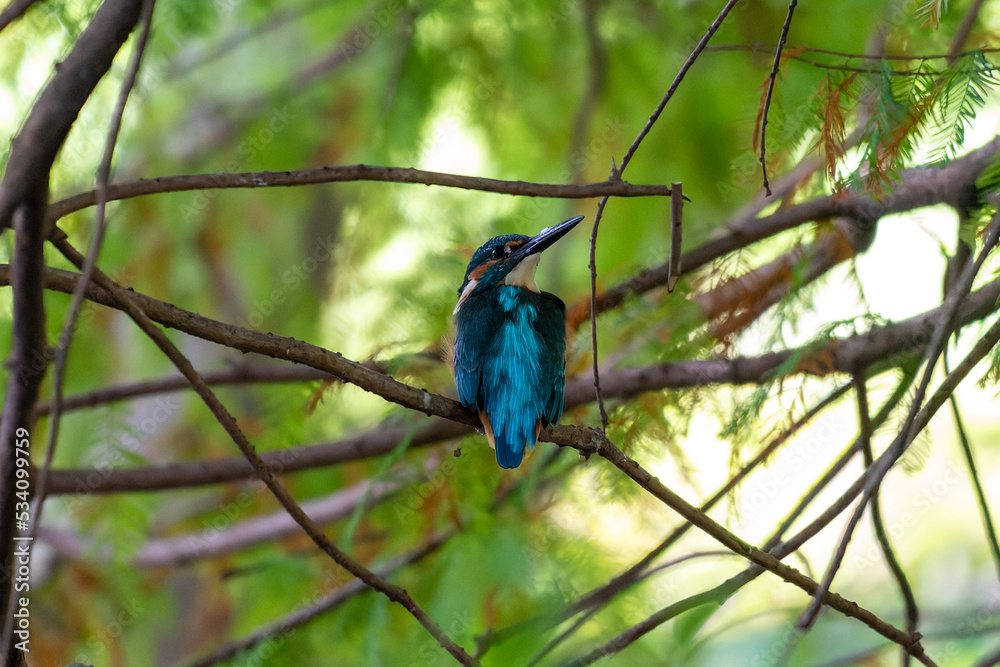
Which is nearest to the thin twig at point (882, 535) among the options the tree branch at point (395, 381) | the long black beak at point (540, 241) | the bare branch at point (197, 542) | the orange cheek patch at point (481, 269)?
the tree branch at point (395, 381)

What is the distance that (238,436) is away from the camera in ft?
6.00

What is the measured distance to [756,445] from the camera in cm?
286

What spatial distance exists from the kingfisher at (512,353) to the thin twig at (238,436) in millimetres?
596

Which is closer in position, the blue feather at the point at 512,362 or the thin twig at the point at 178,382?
the blue feather at the point at 512,362

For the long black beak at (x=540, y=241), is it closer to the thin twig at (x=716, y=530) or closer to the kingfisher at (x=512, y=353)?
the kingfisher at (x=512, y=353)

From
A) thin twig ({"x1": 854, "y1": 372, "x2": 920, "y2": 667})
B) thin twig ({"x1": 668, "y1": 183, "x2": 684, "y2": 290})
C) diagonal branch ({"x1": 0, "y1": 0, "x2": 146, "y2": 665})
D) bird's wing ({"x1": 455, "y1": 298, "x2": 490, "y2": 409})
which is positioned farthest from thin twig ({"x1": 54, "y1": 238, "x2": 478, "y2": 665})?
thin twig ({"x1": 854, "y1": 372, "x2": 920, "y2": 667})

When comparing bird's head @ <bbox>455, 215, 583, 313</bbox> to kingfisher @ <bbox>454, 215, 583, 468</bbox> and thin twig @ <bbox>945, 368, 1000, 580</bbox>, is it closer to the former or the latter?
kingfisher @ <bbox>454, 215, 583, 468</bbox>

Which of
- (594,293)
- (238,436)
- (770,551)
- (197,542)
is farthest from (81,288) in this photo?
(197,542)

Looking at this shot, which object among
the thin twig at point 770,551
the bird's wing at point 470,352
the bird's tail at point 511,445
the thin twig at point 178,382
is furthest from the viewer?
the thin twig at point 178,382

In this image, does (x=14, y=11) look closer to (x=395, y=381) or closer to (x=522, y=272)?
(x=395, y=381)

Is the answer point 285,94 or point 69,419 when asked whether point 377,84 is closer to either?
point 285,94

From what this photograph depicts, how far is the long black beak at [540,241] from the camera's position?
2908 millimetres

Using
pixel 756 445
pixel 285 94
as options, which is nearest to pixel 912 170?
pixel 756 445

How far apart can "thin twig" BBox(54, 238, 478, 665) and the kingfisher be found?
23.5 inches
